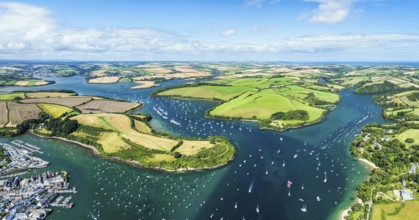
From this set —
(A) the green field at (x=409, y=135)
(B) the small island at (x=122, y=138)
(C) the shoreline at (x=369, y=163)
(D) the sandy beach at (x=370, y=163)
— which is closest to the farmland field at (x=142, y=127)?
(B) the small island at (x=122, y=138)

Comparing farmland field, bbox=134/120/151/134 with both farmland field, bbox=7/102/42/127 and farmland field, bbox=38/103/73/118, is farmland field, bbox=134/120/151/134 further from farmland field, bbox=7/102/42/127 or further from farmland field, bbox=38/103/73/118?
farmland field, bbox=7/102/42/127

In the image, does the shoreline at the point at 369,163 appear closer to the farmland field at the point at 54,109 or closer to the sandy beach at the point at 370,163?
the sandy beach at the point at 370,163

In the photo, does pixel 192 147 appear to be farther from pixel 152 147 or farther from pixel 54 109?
pixel 54 109

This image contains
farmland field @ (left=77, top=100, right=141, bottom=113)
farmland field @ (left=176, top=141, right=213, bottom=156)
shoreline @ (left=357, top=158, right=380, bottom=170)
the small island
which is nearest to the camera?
shoreline @ (left=357, top=158, right=380, bottom=170)

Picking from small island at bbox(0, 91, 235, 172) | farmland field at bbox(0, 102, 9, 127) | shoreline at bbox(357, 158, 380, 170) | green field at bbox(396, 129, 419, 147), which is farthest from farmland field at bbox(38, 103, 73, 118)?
green field at bbox(396, 129, 419, 147)

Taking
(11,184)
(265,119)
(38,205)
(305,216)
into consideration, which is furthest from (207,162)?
(265,119)

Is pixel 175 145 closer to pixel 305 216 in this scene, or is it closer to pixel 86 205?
pixel 86 205
